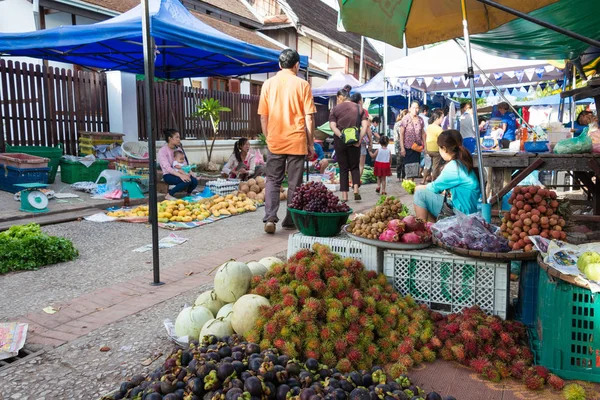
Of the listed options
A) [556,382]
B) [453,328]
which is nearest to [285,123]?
[453,328]

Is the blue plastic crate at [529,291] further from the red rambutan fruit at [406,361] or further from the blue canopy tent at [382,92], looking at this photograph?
the blue canopy tent at [382,92]

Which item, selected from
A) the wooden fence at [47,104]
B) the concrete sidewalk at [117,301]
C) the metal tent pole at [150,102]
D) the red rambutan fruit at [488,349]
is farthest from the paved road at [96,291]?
the wooden fence at [47,104]

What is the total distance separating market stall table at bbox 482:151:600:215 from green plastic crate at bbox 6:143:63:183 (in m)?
7.63

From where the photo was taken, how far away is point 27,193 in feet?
21.9

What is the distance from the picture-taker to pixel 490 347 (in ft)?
8.82

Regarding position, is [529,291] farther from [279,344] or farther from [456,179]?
[279,344]

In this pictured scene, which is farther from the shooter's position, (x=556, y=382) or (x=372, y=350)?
(x=372, y=350)

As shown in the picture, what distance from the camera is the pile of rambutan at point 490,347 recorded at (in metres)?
2.48

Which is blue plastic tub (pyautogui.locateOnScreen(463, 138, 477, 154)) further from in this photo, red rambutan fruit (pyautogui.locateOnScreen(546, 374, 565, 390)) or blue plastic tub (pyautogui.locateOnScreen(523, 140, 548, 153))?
red rambutan fruit (pyautogui.locateOnScreen(546, 374, 565, 390))

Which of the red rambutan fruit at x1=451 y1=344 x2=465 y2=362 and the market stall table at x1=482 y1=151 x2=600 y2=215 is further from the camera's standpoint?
the market stall table at x1=482 y1=151 x2=600 y2=215

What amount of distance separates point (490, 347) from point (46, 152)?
28.3ft

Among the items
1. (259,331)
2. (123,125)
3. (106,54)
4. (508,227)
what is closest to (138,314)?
(259,331)

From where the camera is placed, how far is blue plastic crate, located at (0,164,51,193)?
7617 millimetres

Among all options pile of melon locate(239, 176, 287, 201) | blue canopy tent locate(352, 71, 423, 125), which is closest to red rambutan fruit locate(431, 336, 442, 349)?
pile of melon locate(239, 176, 287, 201)
